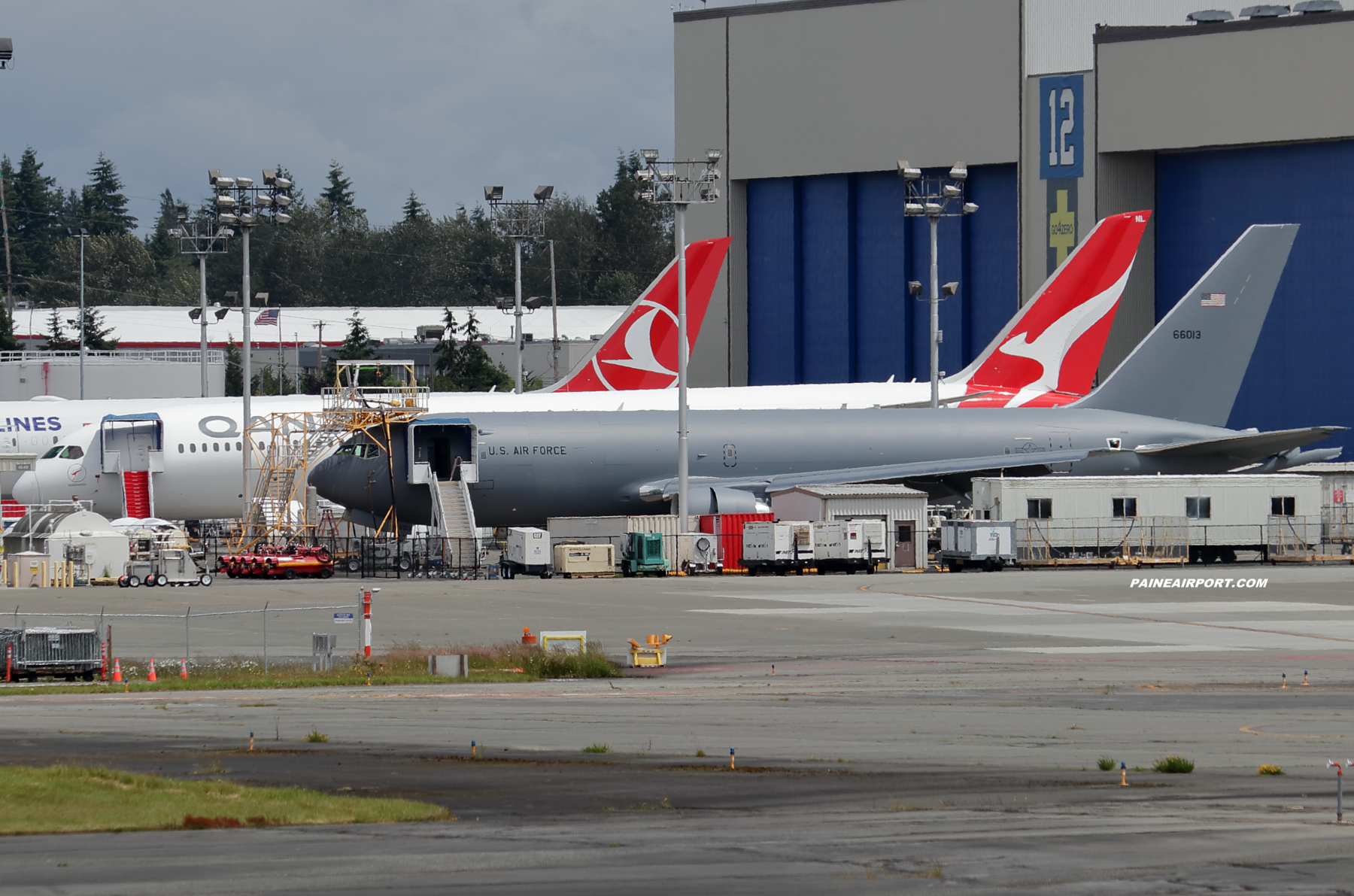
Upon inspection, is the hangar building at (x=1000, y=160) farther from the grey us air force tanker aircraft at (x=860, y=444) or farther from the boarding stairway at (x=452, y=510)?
the boarding stairway at (x=452, y=510)

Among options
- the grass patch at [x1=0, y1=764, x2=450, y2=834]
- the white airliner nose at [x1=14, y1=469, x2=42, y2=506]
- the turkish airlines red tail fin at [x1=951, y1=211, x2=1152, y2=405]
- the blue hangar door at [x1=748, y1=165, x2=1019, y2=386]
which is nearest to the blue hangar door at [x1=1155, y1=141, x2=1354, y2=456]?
the blue hangar door at [x1=748, y1=165, x2=1019, y2=386]

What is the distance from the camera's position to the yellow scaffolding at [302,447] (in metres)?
54.4

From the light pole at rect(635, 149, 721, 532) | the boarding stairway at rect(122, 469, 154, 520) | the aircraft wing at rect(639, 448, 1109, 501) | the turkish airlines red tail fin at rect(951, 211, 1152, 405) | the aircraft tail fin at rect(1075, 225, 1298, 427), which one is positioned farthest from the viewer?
the turkish airlines red tail fin at rect(951, 211, 1152, 405)

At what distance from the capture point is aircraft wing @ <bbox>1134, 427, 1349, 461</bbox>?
55094mm

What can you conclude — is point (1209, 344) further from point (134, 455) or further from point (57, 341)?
point (57, 341)

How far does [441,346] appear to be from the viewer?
143 metres

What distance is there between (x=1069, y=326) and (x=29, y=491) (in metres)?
42.1

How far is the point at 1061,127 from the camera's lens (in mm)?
91375

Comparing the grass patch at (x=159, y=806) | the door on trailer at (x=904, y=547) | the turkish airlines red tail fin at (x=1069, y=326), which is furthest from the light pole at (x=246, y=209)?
the grass patch at (x=159, y=806)

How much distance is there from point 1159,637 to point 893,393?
38117 millimetres

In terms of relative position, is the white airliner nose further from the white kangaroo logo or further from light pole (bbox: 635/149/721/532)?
the white kangaroo logo

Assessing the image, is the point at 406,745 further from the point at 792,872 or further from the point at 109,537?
the point at 109,537

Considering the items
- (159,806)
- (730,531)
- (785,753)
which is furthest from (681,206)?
(159,806)

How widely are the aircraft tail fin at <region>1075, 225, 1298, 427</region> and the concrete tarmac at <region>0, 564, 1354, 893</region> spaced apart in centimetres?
2234
